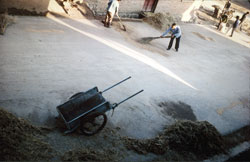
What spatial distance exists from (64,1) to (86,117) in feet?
30.0

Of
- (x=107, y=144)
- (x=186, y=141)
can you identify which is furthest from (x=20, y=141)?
(x=186, y=141)

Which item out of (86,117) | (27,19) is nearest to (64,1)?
(27,19)

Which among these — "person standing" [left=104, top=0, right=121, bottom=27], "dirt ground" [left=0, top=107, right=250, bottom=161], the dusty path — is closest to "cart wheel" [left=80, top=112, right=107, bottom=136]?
"dirt ground" [left=0, top=107, right=250, bottom=161]

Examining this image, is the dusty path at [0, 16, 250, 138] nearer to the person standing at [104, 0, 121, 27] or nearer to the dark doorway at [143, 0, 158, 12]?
the person standing at [104, 0, 121, 27]

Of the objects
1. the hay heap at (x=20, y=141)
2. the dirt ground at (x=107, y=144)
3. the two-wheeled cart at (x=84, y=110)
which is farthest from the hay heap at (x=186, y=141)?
the hay heap at (x=20, y=141)

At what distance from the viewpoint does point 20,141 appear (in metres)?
4.61

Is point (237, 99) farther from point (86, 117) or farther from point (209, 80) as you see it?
A: point (86, 117)

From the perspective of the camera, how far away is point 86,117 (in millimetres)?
5188

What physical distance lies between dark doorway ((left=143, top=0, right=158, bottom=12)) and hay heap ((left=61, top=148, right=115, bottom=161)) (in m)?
13.5

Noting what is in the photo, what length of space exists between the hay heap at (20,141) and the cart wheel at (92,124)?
984mm

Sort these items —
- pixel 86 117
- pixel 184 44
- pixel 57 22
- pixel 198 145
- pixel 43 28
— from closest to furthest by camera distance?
1. pixel 86 117
2. pixel 198 145
3. pixel 43 28
4. pixel 57 22
5. pixel 184 44

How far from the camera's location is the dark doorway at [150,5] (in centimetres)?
1612

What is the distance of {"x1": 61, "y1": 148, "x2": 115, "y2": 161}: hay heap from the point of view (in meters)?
4.80

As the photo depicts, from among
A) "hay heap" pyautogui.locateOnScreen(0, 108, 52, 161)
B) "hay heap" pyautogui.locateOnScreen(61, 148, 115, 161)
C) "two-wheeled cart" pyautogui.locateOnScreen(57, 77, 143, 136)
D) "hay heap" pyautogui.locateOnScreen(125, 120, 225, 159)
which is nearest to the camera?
"hay heap" pyautogui.locateOnScreen(0, 108, 52, 161)
